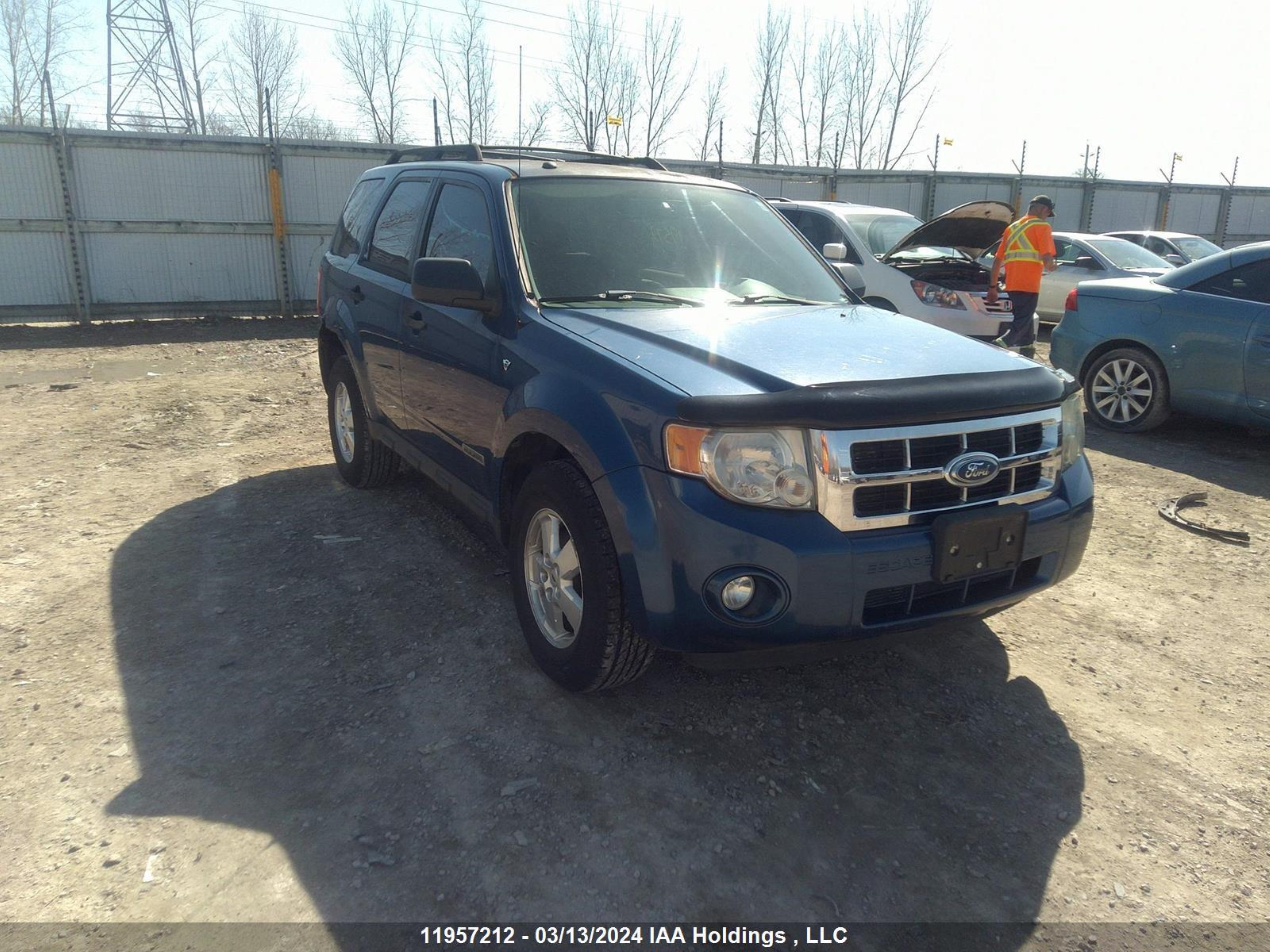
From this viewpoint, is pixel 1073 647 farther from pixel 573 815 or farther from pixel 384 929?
pixel 384 929

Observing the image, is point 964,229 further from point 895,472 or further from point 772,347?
point 895,472

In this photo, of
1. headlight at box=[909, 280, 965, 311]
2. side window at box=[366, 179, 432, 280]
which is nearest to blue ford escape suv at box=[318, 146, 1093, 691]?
side window at box=[366, 179, 432, 280]

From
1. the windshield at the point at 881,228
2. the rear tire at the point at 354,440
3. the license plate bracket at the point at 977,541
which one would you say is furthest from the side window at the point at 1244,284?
the rear tire at the point at 354,440

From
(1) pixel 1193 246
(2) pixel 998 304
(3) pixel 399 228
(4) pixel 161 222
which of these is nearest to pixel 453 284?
(3) pixel 399 228

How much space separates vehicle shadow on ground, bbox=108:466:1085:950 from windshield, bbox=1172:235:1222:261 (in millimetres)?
14159

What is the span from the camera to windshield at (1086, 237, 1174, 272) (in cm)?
1245

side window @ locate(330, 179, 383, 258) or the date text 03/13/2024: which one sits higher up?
side window @ locate(330, 179, 383, 258)

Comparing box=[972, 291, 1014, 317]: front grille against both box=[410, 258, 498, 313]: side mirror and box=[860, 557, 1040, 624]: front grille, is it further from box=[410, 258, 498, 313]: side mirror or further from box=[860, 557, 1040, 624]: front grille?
box=[410, 258, 498, 313]: side mirror

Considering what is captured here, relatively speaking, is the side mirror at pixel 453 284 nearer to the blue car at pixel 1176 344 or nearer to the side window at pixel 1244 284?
the blue car at pixel 1176 344

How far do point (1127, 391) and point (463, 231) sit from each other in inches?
223

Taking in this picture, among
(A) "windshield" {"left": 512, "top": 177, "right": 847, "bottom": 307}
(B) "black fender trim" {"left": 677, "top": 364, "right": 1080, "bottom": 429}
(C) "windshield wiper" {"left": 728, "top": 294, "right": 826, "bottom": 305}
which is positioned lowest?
(B) "black fender trim" {"left": 677, "top": 364, "right": 1080, "bottom": 429}

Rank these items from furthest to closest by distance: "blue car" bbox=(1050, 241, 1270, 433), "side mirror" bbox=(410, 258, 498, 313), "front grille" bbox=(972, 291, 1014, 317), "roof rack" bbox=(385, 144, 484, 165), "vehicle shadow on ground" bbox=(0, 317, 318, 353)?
"vehicle shadow on ground" bbox=(0, 317, 318, 353) < "front grille" bbox=(972, 291, 1014, 317) < "blue car" bbox=(1050, 241, 1270, 433) < "roof rack" bbox=(385, 144, 484, 165) < "side mirror" bbox=(410, 258, 498, 313)

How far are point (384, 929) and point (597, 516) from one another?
4.18 ft

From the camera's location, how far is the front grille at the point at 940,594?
2.71 m
